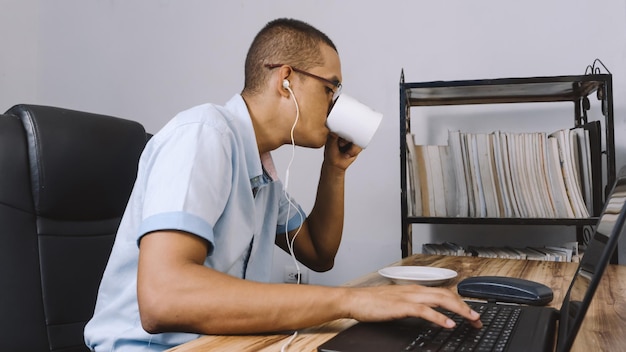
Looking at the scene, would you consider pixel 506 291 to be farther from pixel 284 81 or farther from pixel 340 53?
pixel 340 53

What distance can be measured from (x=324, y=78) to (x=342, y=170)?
339 millimetres

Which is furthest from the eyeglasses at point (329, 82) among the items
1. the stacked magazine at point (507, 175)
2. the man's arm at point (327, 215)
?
the stacked magazine at point (507, 175)

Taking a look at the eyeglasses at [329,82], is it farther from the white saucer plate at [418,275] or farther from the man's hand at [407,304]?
the man's hand at [407,304]

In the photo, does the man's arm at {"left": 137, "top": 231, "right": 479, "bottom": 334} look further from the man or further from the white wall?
the white wall

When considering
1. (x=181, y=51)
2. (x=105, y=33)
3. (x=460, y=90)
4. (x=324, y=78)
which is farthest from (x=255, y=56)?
(x=105, y=33)

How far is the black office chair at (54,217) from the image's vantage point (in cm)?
99

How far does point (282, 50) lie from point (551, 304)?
701 mm

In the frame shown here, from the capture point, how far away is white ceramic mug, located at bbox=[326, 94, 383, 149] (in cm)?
115

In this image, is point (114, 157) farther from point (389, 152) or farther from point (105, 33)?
point (105, 33)

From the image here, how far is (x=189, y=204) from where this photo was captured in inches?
29.2

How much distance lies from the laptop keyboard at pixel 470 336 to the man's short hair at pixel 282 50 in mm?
590

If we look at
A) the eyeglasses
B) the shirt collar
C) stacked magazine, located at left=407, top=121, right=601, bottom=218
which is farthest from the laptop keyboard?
stacked magazine, located at left=407, top=121, right=601, bottom=218

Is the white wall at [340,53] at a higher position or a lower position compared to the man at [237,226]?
higher

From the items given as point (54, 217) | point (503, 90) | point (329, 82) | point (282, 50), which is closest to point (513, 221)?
point (503, 90)
